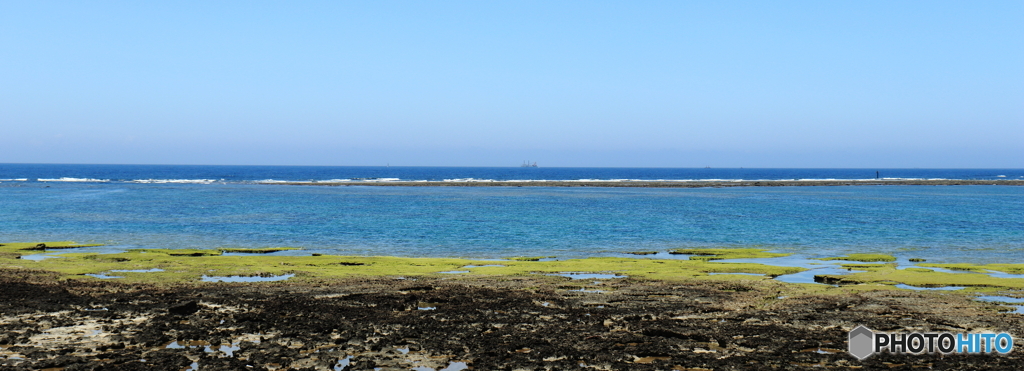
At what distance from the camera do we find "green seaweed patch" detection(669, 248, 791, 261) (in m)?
30.3

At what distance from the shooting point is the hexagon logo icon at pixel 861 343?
12578mm

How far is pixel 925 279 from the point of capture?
73.2ft

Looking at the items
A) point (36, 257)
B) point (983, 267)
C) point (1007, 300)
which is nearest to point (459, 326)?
point (1007, 300)

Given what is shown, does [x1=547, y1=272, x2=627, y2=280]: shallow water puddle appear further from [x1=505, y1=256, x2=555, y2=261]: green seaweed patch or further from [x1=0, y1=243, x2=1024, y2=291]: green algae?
[x1=505, y1=256, x2=555, y2=261]: green seaweed patch

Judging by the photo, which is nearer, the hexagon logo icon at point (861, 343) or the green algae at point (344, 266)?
the hexagon logo icon at point (861, 343)

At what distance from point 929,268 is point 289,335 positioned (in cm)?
2298

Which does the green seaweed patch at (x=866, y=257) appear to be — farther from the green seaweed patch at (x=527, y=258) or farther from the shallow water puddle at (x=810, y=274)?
the green seaweed patch at (x=527, y=258)

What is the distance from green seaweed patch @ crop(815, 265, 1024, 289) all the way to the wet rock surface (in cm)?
270

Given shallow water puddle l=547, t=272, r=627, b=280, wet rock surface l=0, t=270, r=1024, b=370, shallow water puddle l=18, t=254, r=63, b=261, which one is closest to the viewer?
wet rock surface l=0, t=270, r=1024, b=370

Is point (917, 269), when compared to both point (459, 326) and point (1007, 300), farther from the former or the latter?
point (459, 326)

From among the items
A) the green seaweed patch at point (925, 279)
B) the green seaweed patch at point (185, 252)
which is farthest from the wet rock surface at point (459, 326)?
the green seaweed patch at point (185, 252)

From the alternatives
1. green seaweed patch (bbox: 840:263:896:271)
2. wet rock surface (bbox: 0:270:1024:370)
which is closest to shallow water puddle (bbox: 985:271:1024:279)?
green seaweed patch (bbox: 840:263:896:271)

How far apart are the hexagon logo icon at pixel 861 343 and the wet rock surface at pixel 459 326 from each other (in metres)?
0.21

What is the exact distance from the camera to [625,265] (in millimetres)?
26250
